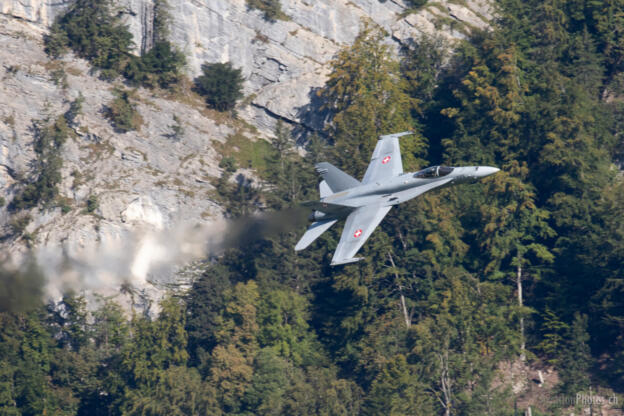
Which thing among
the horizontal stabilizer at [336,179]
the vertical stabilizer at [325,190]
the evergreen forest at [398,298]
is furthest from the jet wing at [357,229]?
the evergreen forest at [398,298]

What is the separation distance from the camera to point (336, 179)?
55188 millimetres

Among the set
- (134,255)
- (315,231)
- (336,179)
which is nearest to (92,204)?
(134,255)

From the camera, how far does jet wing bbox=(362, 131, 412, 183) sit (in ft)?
184

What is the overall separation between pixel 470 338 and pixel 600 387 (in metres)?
7.97

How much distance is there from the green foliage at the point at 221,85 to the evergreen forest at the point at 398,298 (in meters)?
4.65

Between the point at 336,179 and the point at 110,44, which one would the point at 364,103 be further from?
the point at 110,44

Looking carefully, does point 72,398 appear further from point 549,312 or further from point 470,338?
point 549,312

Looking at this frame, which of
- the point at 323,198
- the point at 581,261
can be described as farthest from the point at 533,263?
the point at 323,198

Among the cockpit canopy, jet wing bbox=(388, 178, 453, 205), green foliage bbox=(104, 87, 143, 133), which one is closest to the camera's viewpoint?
the cockpit canopy

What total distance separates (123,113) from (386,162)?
24.7m

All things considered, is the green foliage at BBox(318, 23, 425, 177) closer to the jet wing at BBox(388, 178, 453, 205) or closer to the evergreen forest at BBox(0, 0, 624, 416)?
the evergreen forest at BBox(0, 0, 624, 416)

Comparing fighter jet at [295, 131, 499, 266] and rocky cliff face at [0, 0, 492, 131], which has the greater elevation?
A: rocky cliff face at [0, 0, 492, 131]

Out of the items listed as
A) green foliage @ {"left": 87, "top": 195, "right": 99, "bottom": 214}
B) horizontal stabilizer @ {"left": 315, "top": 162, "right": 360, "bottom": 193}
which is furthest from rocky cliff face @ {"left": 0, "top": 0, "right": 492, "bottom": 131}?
horizontal stabilizer @ {"left": 315, "top": 162, "right": 360, "bottom": 193}

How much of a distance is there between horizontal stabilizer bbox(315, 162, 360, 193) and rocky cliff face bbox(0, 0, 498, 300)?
50.7 ft
